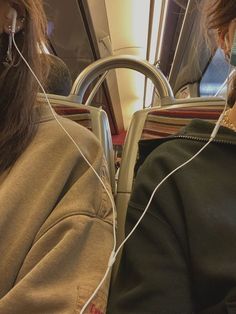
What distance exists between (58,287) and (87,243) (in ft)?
0.28

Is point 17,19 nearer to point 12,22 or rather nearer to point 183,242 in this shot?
point 12,22

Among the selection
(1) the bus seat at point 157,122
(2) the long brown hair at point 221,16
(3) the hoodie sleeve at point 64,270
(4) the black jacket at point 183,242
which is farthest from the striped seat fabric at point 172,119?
(3) the hoodie sleeve at point 64,270

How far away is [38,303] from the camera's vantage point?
23.6 inches

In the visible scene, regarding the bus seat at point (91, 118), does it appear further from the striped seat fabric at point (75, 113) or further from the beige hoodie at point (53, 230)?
the beige hoodie at point (53, 230)

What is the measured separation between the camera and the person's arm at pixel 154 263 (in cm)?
64

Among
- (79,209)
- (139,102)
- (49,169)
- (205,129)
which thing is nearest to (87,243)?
(79,209)

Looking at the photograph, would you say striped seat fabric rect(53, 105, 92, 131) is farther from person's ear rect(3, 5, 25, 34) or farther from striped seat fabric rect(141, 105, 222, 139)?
person's ear rect(3, 5, 25, 34)

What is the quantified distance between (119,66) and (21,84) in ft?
1.43

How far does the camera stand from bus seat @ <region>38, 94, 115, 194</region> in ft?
3.32

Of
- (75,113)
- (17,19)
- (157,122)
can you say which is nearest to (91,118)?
(75,113)

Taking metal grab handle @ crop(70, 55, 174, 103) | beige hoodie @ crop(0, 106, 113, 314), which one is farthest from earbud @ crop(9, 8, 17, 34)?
metal grab handle @ crop(70, 55, 174, 103)

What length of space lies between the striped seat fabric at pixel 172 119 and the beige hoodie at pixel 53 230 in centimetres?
26

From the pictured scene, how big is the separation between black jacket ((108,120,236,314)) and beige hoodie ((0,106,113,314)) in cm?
5

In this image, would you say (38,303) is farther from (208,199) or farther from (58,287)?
(208,199)
